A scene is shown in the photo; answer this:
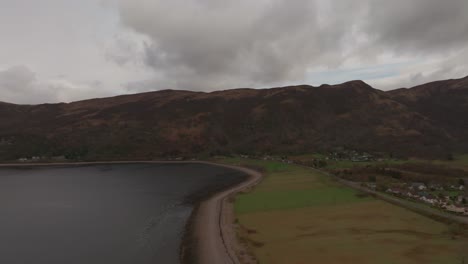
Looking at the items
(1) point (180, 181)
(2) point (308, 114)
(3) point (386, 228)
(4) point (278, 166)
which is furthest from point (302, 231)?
(2) point (308, 114)

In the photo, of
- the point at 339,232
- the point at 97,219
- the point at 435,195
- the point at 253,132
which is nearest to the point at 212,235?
the point at 339,232

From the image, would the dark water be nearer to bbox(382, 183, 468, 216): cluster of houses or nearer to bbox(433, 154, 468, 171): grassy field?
bbox(382, 183, 468, 216): cluster of houses

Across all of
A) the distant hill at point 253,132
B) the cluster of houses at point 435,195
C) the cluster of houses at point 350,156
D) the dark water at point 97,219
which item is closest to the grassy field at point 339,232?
the cluster of houses at point 435,195

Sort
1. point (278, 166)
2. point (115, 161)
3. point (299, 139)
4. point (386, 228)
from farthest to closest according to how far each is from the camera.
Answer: point (299, 139) → point (115, 161) → point (278, 166) → point (386, 228)

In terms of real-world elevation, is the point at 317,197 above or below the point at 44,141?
below

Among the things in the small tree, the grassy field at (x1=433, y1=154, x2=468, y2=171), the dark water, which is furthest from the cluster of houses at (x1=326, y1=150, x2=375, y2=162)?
the dark water

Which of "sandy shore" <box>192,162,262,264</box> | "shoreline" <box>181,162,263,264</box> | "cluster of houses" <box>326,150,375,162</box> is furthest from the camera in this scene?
"cluster of houses" <box>326,150,375,162</box>

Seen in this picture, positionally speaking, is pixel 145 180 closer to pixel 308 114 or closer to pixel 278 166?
pixel 278 166

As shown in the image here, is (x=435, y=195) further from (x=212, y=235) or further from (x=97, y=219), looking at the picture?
(x=97, y=219)
